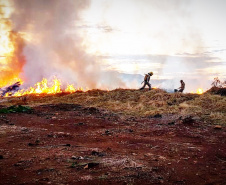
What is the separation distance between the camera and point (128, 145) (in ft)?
24.6

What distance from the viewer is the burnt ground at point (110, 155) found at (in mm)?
4668

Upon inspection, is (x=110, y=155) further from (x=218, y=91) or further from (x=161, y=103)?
(x=218, y=91)

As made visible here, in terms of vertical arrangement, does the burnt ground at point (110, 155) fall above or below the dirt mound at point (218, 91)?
below

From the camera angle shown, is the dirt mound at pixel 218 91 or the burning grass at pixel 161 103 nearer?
the burning grass at pixel 161 103

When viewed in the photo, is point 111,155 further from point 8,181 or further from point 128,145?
point 8,181

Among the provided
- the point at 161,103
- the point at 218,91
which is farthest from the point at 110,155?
the point at 218,91

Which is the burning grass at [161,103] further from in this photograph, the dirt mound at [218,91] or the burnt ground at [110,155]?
the burnt ground at [110,155]

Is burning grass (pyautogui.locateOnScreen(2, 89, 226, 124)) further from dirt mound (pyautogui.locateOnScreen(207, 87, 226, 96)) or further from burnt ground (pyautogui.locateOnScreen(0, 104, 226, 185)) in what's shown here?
burnt ground (pyautogui.locateOnScreen(0, 104, 226, 185))

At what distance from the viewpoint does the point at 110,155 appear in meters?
6.12

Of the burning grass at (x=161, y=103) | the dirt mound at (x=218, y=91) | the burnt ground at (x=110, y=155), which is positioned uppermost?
the dirt mound at (x=218, y=91)

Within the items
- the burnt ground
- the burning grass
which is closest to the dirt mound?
the burning grass

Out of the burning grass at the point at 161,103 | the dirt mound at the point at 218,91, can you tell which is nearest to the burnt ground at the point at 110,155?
the burning grass at the point at 161,103

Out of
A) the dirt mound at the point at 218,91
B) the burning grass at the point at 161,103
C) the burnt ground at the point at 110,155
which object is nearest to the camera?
the burnt ground at the point at 110,155

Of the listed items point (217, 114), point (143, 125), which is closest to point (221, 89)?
point (217, 114)
